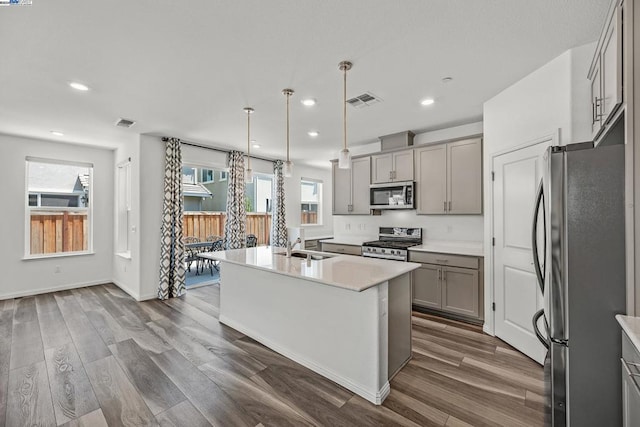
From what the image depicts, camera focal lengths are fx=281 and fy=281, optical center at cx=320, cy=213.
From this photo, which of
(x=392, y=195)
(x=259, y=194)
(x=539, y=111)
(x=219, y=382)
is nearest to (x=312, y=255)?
(x=219, y=382)

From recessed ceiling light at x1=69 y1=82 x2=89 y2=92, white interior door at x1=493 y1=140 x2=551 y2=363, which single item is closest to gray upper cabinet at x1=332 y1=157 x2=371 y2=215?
white interior door at x1=493 y1=140 x2=551 y2=363

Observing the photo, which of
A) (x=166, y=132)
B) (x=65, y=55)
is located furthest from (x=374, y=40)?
(x=166, y=132)

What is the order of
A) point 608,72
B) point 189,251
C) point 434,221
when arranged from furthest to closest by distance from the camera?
point 189,251 < point 434,221 < point 608,72

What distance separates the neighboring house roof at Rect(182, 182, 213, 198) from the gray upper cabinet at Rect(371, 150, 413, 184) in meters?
4.24

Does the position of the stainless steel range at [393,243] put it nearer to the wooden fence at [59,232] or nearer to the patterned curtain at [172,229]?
the patterned curtain at [172,229]

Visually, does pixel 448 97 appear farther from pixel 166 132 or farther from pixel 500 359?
pixel 166 132

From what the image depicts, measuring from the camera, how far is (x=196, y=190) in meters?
6.84

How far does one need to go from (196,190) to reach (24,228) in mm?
3001

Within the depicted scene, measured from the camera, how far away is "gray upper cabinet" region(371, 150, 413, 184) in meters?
4.33

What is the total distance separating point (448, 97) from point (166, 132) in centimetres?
402

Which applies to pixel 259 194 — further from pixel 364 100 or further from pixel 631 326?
pixel 631 326

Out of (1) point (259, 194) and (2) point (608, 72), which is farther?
(1) point (259, 194)

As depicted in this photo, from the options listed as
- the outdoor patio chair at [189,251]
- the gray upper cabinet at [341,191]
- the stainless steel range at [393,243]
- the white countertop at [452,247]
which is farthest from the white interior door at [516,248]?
the outdoor patio chair at [189,251]

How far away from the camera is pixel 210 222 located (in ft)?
21.5
